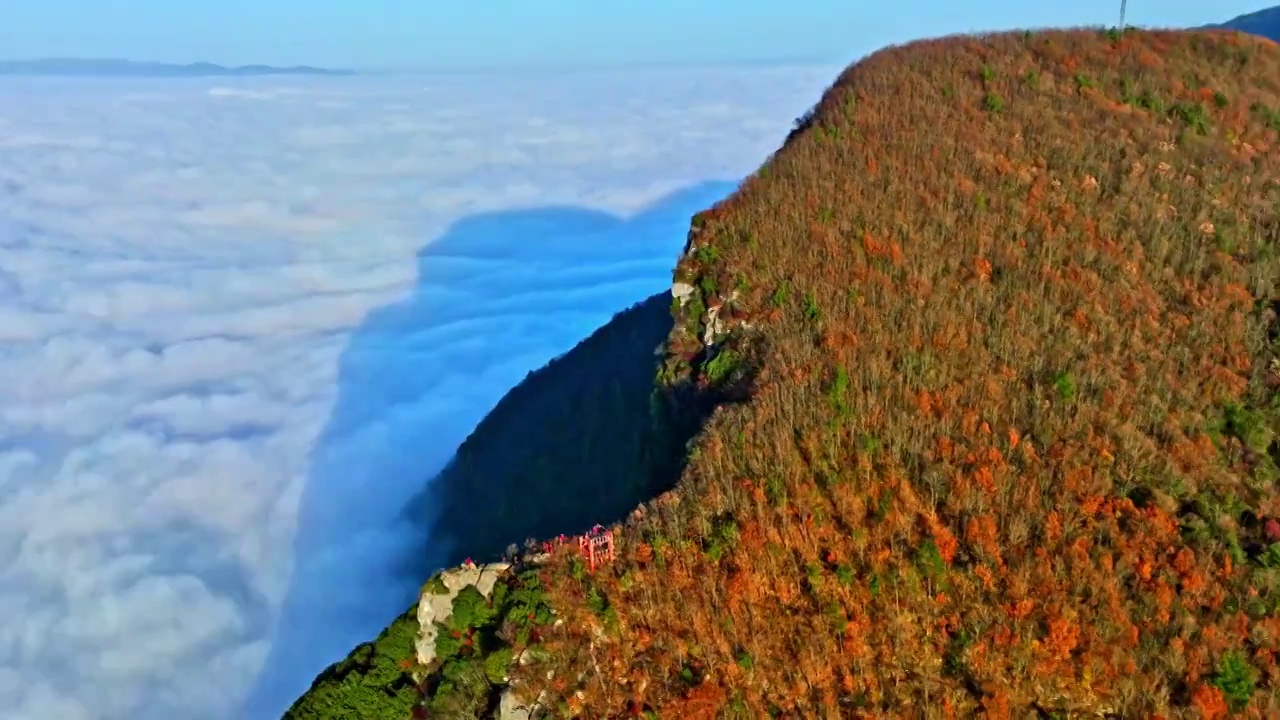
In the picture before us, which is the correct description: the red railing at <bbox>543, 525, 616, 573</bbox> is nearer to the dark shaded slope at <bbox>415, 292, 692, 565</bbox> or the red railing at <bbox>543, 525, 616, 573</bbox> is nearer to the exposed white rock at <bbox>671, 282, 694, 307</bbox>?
the dark shaded slope at <bbox>415, 292, 692, 565</bbox>

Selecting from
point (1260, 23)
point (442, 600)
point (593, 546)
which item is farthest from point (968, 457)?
point (1260, 23)

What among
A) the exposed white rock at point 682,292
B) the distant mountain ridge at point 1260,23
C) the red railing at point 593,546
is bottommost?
the red railing at point 593,546

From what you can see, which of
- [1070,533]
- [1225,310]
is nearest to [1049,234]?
[1225,310]

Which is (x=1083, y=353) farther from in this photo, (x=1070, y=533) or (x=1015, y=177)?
(x=1015, y=177)

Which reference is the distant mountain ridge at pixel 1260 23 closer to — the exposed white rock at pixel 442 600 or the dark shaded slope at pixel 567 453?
the dark shaded slope at pixel 567 453

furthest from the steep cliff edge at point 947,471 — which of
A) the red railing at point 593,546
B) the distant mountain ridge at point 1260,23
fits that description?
the distant mountain ridge at point 1260,23
